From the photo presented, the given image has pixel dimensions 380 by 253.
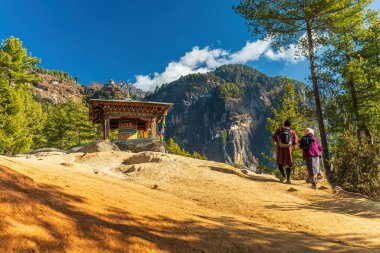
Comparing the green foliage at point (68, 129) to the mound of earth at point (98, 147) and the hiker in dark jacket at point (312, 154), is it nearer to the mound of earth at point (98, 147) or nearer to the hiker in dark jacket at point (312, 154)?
the mound of earth at point (98, 147)

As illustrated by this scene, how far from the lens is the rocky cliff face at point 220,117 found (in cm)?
13725

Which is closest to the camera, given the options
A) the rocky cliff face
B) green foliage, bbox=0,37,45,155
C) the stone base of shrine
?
the stone base of shrine

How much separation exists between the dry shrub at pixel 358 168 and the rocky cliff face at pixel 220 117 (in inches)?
4740

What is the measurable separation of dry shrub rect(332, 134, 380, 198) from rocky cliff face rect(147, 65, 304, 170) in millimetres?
120392

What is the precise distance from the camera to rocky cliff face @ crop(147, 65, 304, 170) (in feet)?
450

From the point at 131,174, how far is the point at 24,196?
614 cm

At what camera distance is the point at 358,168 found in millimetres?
9461

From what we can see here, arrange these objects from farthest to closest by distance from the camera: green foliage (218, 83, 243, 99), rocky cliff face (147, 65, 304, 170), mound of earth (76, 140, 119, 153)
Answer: green foliage (218, 83, 243, 99) → rocky cliff face (147, 65, 304, 170) → mound of earth (76, 140, 119, 153)

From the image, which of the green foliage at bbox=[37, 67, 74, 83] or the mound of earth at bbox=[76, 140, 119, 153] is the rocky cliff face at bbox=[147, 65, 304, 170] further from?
the mound of earth at bbox=[76, 140, 119, 153]

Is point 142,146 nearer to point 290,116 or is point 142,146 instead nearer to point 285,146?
point 285,146

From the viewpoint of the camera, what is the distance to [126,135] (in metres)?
24.8

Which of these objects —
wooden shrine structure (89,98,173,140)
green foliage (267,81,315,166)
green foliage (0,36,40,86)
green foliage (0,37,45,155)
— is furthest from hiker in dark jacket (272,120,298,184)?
green foliage (0,36,40,86)

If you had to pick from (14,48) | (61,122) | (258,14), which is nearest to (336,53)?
(258,14)

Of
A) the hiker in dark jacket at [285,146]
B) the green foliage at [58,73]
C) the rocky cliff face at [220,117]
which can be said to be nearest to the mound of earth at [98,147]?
the hiker in dark jacket at [285,146]
